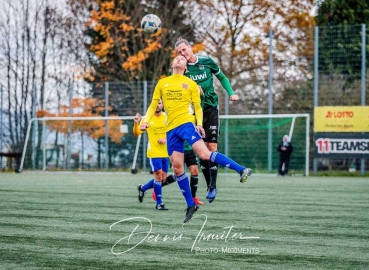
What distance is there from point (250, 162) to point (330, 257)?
2074 centimetres

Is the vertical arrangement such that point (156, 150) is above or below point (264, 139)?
above

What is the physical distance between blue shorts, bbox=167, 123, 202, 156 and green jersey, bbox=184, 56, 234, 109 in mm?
1717

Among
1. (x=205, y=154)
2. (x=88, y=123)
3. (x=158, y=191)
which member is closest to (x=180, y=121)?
(x=205, y=154)

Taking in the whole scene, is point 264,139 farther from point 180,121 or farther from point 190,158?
point 180,121

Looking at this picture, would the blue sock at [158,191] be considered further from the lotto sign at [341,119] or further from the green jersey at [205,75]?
the lotto sign at [341,119]

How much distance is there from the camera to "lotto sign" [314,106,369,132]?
81.9 ft

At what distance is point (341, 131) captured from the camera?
25219 millimetres

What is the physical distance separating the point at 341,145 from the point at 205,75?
1538cm

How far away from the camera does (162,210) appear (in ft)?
33.1

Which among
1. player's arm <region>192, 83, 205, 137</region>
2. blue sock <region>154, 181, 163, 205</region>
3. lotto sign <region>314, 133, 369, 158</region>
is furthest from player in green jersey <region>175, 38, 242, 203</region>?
lotto sign <region>314, 133, 369, 158</region>

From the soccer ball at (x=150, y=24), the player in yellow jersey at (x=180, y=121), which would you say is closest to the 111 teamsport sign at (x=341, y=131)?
the soccer ball at (x=150, y=24)

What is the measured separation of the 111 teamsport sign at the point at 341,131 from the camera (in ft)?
81.8

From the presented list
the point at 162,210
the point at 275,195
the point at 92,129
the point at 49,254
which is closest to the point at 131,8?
the point at 92,129

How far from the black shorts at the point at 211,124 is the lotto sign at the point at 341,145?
593 inches
